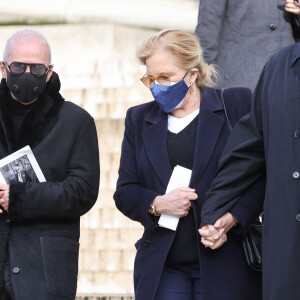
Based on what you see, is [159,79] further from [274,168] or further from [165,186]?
[274,168]

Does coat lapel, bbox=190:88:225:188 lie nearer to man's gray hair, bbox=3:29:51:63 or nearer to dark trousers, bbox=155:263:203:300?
dark trousers, bbox=155:263:203:300

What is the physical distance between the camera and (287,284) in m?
4.51

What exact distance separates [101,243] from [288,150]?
3.62 m

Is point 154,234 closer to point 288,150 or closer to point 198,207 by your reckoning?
point 198,207

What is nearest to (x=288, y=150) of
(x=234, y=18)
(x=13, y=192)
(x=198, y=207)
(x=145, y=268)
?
(x=198, y=207)

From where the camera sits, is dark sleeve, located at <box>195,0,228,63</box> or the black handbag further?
dark sleeve, located at <box>195,0,228,63</box>

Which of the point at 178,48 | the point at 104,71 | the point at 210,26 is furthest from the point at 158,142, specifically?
the point at 104,71

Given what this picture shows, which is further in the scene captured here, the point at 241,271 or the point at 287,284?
the point at 241,271

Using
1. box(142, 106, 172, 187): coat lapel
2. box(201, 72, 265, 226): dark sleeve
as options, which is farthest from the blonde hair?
box(201, 72, 265, 226): dark sleeve

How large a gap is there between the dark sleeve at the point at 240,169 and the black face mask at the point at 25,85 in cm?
98

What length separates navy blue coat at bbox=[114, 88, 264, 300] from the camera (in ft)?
16.3

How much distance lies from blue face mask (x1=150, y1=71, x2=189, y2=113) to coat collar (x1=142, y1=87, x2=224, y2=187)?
0.10m

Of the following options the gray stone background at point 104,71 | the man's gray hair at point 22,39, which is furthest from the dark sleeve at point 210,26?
the gray stone background at point 104,71

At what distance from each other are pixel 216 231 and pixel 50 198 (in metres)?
0.83
